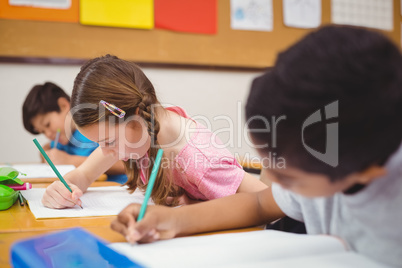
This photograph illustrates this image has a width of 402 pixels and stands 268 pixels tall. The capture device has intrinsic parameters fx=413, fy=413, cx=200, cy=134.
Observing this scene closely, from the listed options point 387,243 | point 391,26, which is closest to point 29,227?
point 387,243

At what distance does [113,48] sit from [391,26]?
182 centimetres

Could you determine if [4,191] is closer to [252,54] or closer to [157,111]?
[157,111]

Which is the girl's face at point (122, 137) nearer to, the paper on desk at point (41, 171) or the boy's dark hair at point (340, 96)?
the paper on desk at point (41, 171)

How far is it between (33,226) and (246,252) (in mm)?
375

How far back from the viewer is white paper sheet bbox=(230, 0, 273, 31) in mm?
2299

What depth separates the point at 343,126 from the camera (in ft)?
1.40

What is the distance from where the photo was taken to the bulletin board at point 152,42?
1.90 meters

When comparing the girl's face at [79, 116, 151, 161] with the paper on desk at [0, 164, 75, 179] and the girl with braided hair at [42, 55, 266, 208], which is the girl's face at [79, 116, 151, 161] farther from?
the paper on desk at [0, 164, 75, 179]

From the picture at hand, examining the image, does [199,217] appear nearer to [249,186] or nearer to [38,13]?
[249,186]

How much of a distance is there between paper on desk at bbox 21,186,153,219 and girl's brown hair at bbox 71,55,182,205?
78mm

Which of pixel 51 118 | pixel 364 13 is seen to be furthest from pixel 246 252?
pixel 364 13

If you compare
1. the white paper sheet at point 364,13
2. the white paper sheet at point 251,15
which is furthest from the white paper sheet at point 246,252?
the white paper sheet at point 364,13

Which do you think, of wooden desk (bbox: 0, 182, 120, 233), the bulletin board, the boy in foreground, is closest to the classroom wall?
the bulletin board

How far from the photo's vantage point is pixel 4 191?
802 millimetres
